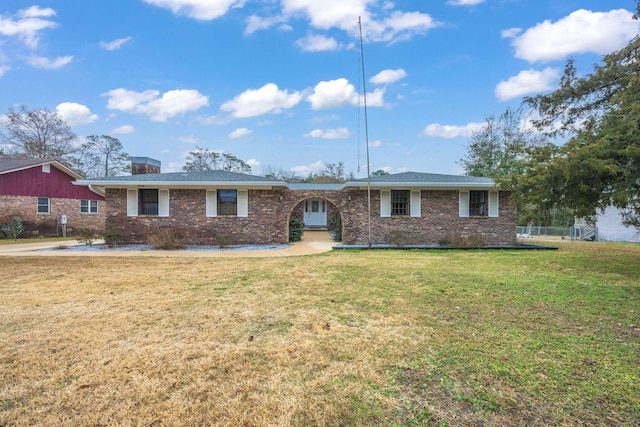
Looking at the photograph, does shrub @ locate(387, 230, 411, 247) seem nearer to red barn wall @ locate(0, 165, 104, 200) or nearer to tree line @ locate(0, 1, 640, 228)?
tree line @ locate(0, 1, 640, 228)

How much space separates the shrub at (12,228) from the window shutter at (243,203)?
12.4 meters

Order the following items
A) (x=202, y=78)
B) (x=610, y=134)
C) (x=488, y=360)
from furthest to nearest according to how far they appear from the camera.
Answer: (x=202, y=78) < (x=610, y=134) < (x=488, y=360)

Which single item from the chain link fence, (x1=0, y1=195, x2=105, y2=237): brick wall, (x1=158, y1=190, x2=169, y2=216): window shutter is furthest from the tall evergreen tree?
(x1=0, y1=195, x2=105, y2=237): brick wall

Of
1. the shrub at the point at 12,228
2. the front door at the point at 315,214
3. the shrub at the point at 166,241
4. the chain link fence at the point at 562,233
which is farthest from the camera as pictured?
the front door at the point at 315,214

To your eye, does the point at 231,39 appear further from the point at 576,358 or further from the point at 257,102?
the point at 576,358

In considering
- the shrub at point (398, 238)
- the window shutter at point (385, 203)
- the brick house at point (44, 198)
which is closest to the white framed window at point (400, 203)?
the window shutter at point (385, 203)

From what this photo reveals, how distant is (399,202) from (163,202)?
404 inches

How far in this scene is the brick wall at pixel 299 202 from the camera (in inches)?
552

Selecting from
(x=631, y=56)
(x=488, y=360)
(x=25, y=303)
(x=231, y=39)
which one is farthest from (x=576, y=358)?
(x=231, y=39)

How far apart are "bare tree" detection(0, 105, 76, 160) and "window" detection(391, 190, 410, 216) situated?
95.2ft

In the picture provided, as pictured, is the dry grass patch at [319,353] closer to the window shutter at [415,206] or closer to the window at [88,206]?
the window shutter at [415,206]

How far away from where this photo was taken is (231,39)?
1628 cm

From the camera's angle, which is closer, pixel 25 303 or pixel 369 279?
pixel 25 303

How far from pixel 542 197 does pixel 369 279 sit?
4669 millimetres
